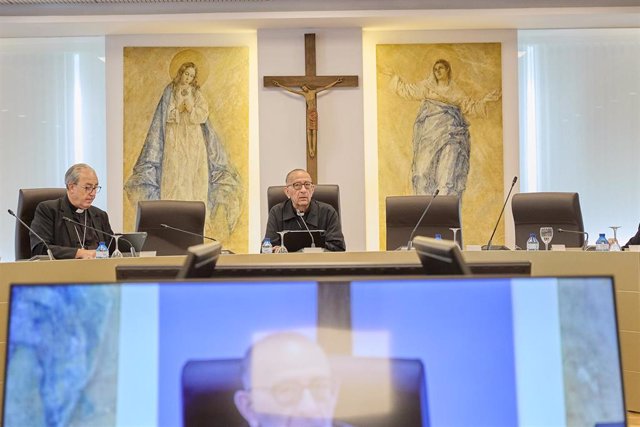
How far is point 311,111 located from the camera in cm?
630

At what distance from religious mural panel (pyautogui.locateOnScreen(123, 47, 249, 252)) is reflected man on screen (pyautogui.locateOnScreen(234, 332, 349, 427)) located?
5.61m

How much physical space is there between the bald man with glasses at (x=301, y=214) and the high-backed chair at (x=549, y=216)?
3.77 feet

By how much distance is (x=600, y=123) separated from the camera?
6723 mm

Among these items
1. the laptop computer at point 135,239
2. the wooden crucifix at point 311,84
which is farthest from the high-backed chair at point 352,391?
the wooden crucifix at point 311,84

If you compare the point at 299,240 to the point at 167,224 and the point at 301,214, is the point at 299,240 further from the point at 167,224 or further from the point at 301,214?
the point at 167,224

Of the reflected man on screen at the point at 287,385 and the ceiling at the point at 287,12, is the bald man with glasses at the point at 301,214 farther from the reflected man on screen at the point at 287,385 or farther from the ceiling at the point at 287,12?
the reflected man on screen at the point at 287,385

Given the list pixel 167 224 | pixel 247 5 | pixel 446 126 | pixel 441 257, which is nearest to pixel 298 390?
pixel 441 257

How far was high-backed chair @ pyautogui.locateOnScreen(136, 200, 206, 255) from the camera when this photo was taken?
4.50 m

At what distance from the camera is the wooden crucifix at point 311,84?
20.6 ft

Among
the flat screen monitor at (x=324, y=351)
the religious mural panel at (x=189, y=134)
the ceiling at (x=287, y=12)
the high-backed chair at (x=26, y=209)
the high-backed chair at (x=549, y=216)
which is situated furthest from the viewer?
the religious mural panel at (x=189, y=134)

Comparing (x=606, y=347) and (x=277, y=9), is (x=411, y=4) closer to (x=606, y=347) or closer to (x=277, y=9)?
(x=277, y=9)

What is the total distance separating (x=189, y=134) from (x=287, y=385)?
579 centimetres

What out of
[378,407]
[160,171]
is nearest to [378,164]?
[160,171]

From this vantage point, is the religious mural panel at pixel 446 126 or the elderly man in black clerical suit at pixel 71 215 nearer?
the elderly man in black clerical suit at pixel 71 215
